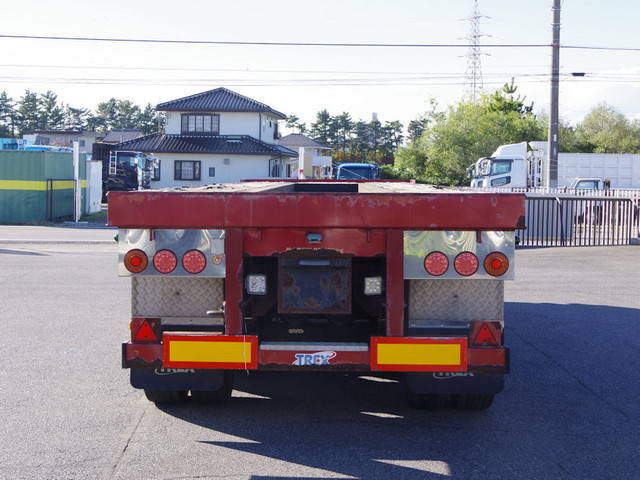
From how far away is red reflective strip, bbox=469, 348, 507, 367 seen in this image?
5.56m

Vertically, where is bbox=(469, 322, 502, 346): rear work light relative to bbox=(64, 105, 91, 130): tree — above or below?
below

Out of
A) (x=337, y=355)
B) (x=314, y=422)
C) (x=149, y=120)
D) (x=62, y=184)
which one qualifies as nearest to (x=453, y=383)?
(x=337, y=355)

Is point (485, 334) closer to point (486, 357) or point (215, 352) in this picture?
point (486, 357)

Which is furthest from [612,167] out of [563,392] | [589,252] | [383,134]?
[383,134]

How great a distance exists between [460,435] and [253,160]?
1910 inches

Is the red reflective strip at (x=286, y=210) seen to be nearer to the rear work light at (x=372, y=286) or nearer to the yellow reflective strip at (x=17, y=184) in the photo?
the rear work light at (x=372, y=286)

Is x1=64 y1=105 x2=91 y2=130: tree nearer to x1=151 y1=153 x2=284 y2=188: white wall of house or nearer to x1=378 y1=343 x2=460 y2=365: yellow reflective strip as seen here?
x1=151 y1=153 x2=284 y2=188: white wall of house

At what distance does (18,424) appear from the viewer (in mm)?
6055

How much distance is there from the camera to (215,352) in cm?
554

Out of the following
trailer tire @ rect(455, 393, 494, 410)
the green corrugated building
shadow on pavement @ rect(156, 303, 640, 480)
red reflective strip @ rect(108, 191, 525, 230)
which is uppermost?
the green corrugated building

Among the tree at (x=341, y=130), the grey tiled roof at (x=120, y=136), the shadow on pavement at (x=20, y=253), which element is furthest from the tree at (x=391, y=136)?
the shadow on pavement at (x=20, y=253)

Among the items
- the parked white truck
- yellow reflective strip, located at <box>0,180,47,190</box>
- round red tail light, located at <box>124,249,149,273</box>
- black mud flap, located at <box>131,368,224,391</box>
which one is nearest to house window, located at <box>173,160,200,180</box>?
the parked white truck

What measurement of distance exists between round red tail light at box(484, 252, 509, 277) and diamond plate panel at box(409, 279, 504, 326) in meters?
0.14

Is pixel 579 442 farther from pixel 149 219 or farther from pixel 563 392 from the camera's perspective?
pixel 149 219
